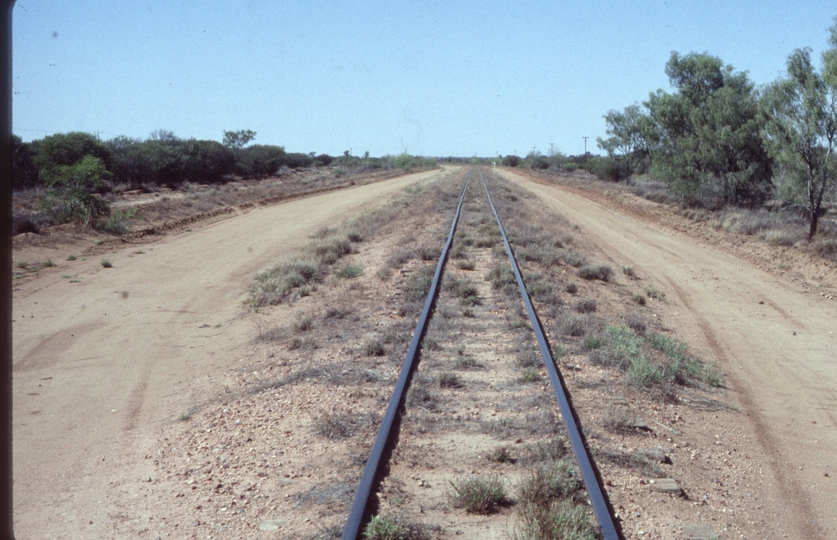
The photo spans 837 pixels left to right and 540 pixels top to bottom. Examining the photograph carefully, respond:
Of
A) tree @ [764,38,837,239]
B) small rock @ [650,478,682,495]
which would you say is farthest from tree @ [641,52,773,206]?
small rock @ [650,478,682,495]

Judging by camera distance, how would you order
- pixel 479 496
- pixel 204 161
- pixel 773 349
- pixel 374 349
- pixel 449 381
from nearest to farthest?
1. pixel 479 496
2. pixel 449 381
3. pixel 374 349
4. pixel 773 349
5. pixel 204 161

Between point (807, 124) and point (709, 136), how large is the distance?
35.2ft

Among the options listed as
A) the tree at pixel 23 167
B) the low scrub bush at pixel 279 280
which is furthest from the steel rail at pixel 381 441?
the tree at pixel 23 167

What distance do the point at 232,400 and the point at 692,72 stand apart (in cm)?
3784

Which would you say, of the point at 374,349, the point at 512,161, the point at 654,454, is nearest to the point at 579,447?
the point at 654,454

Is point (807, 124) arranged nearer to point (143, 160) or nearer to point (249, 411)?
point (249, 411)

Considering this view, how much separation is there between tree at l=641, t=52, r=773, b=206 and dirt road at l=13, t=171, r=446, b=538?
75.1 feet

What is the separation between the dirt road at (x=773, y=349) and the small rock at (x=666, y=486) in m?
0.82

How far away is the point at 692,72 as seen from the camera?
39.8 metres

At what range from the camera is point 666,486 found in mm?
5918

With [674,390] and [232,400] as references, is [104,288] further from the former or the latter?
[674,390]

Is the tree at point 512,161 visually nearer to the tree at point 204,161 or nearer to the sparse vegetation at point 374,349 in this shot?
the tree at point 204,161

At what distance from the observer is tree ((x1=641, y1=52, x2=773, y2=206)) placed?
33.5 metres

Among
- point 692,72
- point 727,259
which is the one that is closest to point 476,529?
point 727,259
